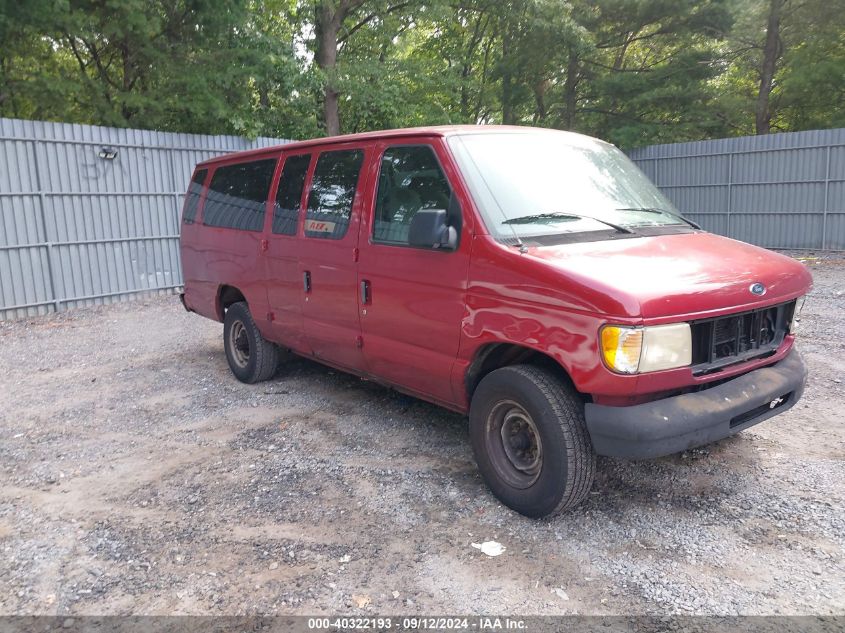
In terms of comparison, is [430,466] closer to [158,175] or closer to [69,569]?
[69,569]

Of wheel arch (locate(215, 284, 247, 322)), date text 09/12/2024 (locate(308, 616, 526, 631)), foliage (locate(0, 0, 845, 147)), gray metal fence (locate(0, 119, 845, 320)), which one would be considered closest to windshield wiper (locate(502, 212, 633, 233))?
date text 09/12/2024 (locate(308, 616, 526, 631))

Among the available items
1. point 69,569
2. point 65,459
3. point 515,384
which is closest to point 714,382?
point 515,384

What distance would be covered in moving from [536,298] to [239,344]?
3964 millimetres

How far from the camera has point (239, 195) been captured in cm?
619

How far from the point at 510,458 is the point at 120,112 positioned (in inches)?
561

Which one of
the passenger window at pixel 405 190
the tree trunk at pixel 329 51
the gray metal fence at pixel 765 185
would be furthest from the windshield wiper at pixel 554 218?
the tree trunk at pixel 329 51

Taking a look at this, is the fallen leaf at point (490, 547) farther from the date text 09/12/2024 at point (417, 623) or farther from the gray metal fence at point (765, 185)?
the gray metal fence at point (765, 185)

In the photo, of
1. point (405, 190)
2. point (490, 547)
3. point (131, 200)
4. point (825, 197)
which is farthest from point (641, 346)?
point (825, 197)

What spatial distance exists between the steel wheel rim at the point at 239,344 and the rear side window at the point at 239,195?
0.99m

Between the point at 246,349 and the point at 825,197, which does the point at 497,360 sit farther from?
the point at 825,197

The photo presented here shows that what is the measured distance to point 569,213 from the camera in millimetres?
3898

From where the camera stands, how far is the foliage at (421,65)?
14.4 metres

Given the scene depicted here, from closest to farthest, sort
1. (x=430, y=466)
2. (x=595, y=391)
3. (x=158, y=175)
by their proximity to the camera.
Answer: (x=595, y=391), (x=430, y=466), (x=158, y=175)

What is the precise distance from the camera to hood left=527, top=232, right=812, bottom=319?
3.13 metres
